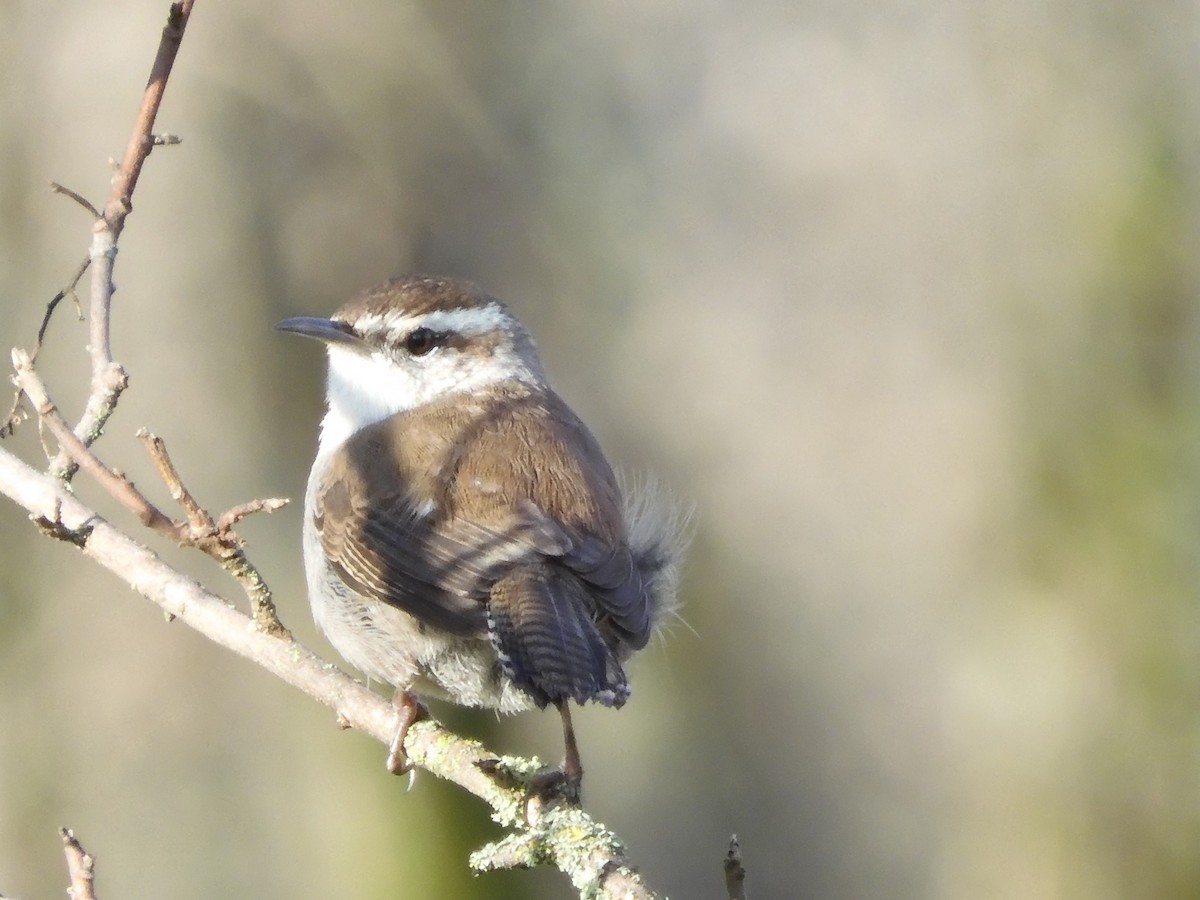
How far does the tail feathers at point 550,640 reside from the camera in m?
3.29

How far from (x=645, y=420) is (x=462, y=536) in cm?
544

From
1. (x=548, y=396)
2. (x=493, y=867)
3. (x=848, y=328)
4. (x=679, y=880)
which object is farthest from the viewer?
(x=848, y=328)

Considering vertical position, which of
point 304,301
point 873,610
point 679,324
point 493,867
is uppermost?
point 679,324

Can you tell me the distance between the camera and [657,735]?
9094 millimetres

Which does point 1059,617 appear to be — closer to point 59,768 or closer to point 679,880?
point 679,880

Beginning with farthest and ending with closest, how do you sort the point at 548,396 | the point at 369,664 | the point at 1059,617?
the point at 1059,617 < the point at 548,396 < the point at 369,664

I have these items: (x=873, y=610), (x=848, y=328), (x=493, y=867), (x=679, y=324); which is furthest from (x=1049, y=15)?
(x=493, y=867)

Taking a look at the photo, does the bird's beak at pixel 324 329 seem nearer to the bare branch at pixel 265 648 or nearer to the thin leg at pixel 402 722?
the bare branch at pixel 265 648

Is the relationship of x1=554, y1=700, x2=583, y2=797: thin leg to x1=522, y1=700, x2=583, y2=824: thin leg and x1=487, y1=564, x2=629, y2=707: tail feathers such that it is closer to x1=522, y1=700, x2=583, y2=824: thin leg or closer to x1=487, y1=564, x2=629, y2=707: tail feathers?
x1=522, y1=700, x2=583, y2=824: thin leg

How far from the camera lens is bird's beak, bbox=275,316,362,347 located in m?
4.67

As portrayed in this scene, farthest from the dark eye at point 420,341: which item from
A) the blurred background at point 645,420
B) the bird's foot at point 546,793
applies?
the blurred background at point 645,420

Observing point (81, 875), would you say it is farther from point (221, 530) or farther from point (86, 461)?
point (86, 461)

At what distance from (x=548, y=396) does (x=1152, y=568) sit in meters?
3.74

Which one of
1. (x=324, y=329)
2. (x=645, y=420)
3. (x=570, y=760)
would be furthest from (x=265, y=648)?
(x=645, y=420)
